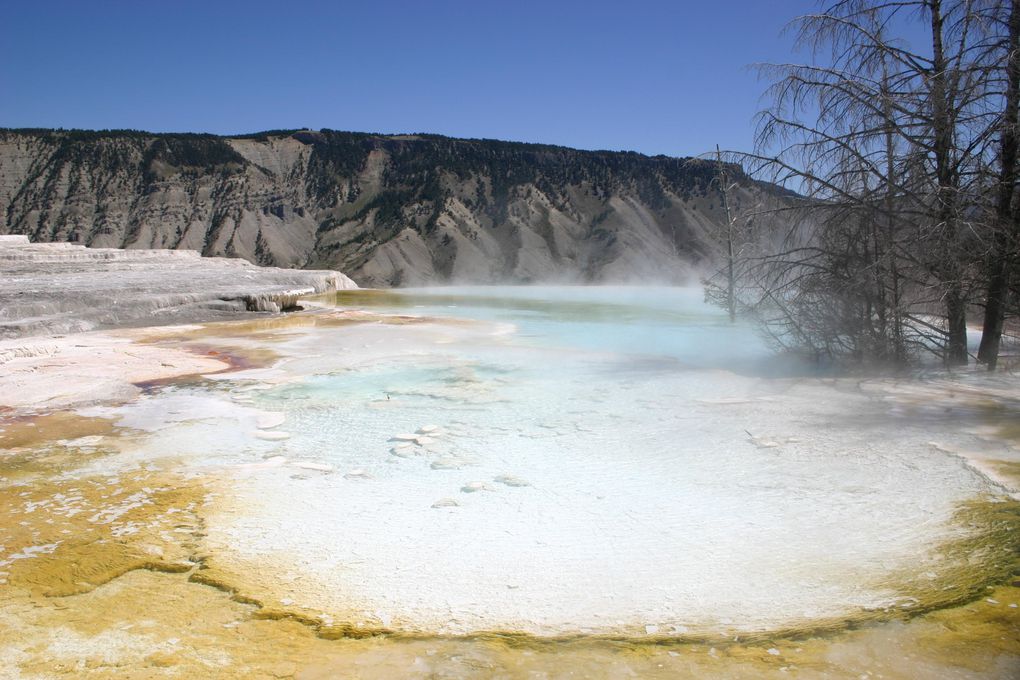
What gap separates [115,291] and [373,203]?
45.4m

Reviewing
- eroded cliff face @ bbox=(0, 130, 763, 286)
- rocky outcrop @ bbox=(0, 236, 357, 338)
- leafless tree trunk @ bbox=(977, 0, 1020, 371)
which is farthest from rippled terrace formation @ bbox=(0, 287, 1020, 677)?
eroded cliff face @ bbox=(0, 130, 763, 286)

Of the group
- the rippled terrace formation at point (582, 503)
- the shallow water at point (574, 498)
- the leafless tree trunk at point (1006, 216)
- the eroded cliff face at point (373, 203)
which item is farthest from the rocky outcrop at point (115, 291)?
the eroded cliff face at point (373, 203)

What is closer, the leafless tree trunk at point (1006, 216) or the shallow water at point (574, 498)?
the shallow water at point (574, 498)

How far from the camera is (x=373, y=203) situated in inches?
2333

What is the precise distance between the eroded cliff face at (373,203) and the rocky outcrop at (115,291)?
2255 cm

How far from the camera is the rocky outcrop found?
12.9 meters

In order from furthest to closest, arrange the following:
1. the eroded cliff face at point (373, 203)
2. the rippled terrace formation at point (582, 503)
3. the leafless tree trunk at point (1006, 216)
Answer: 1. the eroded cliff face at point (373, 203)
2. the leafless tree trunk at point (1006, 216)
3. the rippled terrace formation at point (582, 503)

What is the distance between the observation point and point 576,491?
4.18 m

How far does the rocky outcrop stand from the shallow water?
7377mm

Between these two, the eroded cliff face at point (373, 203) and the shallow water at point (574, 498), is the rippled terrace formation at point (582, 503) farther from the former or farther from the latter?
the eroded cliff face at point (373, 203)

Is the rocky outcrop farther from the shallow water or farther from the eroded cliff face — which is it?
the eroded cliff face

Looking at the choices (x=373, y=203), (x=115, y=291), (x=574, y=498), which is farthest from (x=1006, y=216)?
(x=373, y=203)

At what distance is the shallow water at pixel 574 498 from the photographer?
9.52 feet

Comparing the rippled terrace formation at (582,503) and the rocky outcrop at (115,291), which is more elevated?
the rocky outcrop at (115,291)
